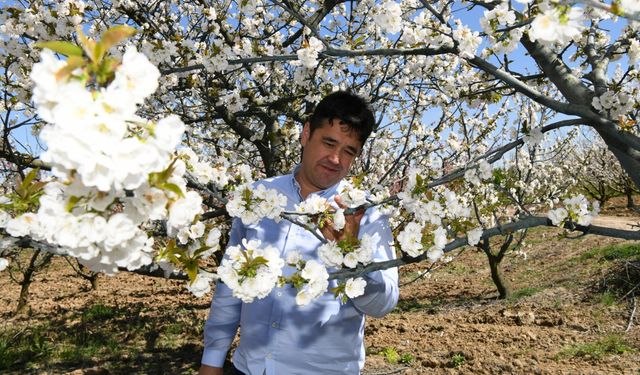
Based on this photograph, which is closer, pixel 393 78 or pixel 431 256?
pixel 431 256

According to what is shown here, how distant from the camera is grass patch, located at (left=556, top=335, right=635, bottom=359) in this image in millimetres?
4410

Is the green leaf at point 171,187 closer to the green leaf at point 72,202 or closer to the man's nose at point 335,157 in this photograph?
the green leaf at point 72,202

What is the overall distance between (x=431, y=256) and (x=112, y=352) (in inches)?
171

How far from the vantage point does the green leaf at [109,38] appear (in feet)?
2.76

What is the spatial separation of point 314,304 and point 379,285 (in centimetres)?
35

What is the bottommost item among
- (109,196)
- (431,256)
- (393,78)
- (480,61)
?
(431,256)


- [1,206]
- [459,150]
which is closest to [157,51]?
[1,206]

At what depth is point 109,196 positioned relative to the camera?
922 mm

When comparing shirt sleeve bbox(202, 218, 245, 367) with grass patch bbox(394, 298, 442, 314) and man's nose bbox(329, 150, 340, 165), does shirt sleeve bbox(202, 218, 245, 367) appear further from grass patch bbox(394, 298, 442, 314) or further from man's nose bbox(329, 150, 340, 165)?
grass patch bbox(394, 298, 442, 314)

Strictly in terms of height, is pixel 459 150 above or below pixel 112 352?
above

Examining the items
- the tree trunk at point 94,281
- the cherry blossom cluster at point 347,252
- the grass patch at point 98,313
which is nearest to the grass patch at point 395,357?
the cherry blossom cluster at point 347,252

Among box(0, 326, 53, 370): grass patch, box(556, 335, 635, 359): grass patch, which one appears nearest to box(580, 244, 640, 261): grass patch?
box(556, 335, 635, 359): grass patch

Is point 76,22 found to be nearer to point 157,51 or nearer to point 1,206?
point 157,51

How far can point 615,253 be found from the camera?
7.41 metres
